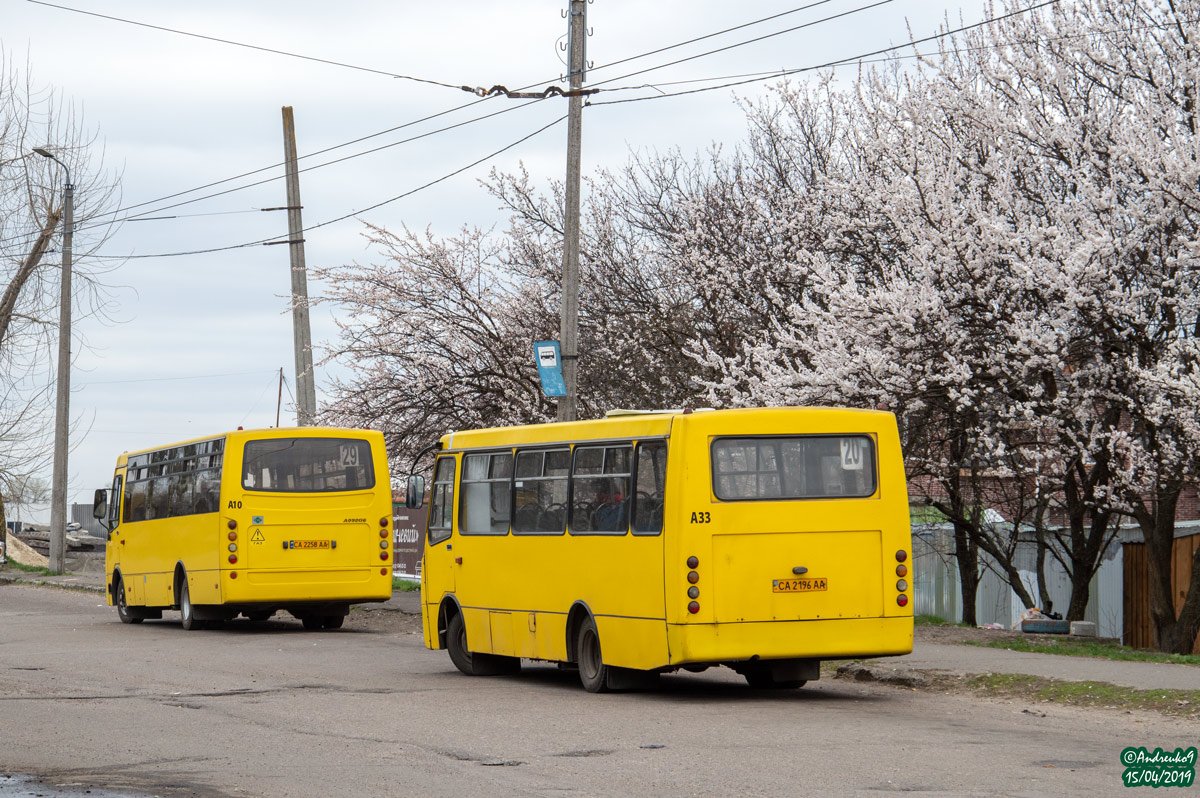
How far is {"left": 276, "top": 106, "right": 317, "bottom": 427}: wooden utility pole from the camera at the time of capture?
29.0 m

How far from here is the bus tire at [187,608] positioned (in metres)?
23.6

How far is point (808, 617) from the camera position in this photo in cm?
1301

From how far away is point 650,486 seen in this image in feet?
43.6

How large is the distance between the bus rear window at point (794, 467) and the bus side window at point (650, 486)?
465 mm

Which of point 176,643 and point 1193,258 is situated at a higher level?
point 1193,258

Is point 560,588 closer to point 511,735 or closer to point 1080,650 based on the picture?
point 511,735

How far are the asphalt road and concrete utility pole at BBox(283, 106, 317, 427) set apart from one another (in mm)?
12000

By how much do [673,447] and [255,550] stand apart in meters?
10.8

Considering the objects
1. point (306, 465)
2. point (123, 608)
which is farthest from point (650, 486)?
point (123, 608)

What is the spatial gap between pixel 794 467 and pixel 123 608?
16239 mm

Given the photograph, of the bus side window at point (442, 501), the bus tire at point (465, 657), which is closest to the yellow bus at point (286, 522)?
the bus side window at point (442, 501)

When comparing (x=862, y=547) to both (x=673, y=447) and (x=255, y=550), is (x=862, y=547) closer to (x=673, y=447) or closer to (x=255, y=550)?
(x=673, y=447)

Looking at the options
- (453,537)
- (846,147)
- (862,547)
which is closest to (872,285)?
(846,147)

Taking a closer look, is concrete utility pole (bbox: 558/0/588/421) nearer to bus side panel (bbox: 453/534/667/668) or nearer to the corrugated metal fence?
bus side panel (bbox: 453/534/667/668)
